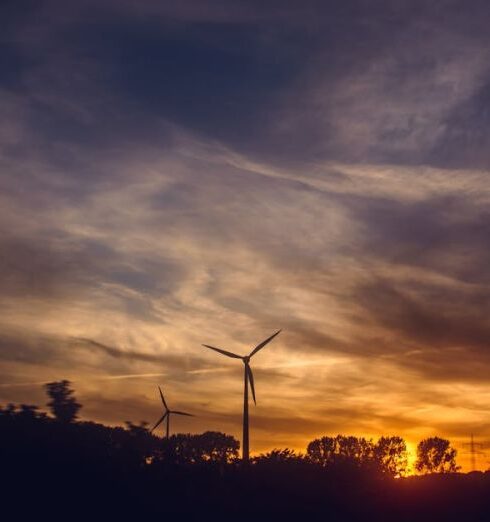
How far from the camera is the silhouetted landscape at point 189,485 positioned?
53.3 m

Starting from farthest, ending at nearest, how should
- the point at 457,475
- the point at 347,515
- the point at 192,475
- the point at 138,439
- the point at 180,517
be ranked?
the point at 138,439 < the point at 457,475 < the point at 192,475 < the point at 347,515 < the point at 180,517

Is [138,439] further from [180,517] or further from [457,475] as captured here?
[457,475]

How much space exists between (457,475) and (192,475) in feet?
94.9

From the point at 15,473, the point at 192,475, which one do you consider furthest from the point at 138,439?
the point at 15,473

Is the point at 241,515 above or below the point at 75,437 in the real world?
below

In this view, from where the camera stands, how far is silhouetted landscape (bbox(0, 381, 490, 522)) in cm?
5328

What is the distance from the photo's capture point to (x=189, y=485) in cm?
5856

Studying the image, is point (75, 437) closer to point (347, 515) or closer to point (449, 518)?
point (347, 515)

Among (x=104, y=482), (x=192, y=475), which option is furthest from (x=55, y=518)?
(x=192, y=475)

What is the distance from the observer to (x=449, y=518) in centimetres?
5594

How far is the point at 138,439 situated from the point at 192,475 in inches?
675

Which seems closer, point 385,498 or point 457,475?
point 385,498

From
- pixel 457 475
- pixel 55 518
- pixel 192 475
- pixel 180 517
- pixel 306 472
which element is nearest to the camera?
pixel 55 518

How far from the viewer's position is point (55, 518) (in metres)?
49.7
